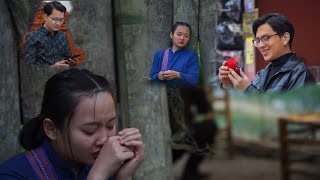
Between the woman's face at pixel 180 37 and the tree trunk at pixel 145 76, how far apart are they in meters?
0.03

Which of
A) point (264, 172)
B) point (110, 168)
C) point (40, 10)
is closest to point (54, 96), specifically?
point (110, 168)

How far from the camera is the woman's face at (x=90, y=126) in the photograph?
1.34m

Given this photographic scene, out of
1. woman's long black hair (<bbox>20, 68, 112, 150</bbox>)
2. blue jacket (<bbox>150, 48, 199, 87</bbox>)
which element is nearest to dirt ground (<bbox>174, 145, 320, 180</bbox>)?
blue jacket (<bbox>150, 48, 199, 87</bbox>)

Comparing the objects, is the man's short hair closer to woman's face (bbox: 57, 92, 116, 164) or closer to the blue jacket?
the blue jacket

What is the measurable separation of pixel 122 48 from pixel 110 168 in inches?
20.4

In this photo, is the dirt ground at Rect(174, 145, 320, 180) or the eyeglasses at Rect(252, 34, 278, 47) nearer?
the eyeglasses at Rect(252, 34, 278, 47)

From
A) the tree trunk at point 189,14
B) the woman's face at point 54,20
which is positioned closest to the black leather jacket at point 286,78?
the tree trunk at point 189,14

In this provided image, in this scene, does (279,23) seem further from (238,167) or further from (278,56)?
(238,167)

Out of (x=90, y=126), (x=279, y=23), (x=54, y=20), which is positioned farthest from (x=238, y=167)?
(x=54, y=20)

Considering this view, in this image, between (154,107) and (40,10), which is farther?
(154,107)

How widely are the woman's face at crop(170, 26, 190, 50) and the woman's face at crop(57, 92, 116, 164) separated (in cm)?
33

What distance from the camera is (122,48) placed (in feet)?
5.62

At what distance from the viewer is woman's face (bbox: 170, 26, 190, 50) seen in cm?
157

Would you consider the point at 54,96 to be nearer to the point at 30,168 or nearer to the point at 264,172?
the point at 30,168
